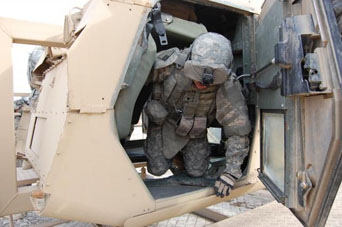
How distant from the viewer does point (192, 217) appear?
3.04 meters

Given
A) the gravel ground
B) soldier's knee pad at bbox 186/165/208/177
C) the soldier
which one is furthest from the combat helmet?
the gravel ground

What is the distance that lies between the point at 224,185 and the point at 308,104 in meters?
0.92

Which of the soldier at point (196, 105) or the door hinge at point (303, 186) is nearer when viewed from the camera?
the door hinge at point (303, 186)

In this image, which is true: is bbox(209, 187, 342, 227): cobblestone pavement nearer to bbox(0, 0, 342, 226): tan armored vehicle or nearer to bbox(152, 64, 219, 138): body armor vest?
bbox(0, 0, 342, 226): tan armored vehicle

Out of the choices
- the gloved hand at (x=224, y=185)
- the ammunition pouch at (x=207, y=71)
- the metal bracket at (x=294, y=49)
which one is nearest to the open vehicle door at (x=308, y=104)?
the metal bracket at (x=294, y=49)

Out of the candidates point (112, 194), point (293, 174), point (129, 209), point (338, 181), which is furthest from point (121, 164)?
point (338, 181)

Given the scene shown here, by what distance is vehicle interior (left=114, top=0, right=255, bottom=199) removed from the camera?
6.17ft

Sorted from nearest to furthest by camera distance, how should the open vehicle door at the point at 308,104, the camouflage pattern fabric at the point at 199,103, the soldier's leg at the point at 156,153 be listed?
the open vehicle door at the point at 308,104, the camouflage pattern fabric at the point at 199,103, the soldier's leg at the point at 156,153

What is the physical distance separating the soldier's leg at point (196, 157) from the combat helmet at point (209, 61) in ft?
2.91

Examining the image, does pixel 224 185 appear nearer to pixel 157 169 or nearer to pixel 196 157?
pixel 196 157

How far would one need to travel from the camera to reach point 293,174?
147cm

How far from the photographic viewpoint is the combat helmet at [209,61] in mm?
1806

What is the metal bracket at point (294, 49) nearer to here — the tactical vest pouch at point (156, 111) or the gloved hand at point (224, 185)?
the gloved hand at point (224, 185)

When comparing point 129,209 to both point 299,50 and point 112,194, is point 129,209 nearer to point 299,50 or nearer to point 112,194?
point 112,194
